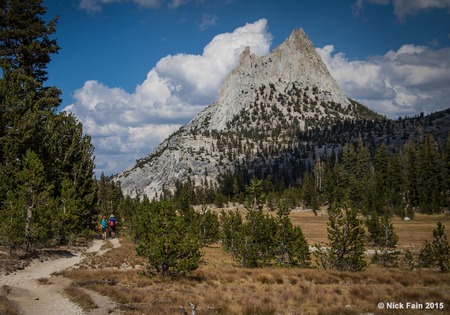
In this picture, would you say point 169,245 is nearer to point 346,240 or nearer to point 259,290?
point 259,290

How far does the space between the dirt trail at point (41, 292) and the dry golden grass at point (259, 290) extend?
0.94 m

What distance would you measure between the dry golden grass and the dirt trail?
3.10 ft

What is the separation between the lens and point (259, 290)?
18.7 meters

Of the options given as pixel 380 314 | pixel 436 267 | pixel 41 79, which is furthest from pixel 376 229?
pixel 41 79

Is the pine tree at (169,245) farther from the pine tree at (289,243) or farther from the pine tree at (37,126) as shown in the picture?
the pine tree at (289,243)

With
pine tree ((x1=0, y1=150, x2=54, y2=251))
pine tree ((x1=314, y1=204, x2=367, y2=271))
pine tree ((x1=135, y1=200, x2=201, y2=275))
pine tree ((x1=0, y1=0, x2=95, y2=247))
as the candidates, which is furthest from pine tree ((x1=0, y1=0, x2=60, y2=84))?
pine tree ((x1=314, y1=204, x2=367, y2=271))

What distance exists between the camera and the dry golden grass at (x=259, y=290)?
45.9ft

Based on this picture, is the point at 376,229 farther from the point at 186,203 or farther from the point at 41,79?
the point at 41,79

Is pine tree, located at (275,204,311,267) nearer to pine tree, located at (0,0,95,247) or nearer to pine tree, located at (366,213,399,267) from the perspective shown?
pine tree, located at (366,213,399,267)

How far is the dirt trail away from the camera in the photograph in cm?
1254

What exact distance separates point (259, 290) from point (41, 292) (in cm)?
1136

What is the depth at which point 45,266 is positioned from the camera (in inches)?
853

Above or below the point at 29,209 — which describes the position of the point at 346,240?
below

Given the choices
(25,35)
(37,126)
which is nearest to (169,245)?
(37,126)
